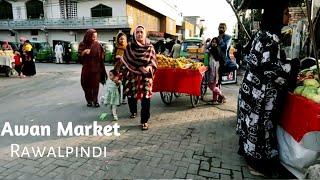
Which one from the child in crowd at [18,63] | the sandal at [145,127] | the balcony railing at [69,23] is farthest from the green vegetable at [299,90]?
the balcony railing at [69,23]

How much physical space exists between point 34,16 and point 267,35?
3726 centimetres

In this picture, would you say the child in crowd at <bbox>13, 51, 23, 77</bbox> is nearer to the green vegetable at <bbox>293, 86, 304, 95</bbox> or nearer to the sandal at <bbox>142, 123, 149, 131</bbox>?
the sandal at <bbox>142, 123, 149, 131</bbox>

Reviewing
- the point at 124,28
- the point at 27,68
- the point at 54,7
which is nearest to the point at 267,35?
the point at 27,68

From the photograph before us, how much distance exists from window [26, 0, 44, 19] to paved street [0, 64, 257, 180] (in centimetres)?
3077

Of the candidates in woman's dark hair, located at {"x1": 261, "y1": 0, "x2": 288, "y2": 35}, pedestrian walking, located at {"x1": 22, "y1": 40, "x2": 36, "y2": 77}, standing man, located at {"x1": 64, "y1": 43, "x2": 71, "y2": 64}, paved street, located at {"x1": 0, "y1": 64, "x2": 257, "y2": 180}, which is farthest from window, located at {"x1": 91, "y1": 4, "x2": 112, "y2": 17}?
woman's dark hair, located at {"x1": 261, "y1": 0, "x2": 288, "y2": 35}

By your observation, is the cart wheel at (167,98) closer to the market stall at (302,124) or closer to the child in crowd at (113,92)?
the child in crowd at (113,92)

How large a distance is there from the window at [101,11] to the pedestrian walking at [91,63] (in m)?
26.8

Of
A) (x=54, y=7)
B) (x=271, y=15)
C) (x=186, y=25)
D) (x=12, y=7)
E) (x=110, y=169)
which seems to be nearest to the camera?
(x=271, y=15)

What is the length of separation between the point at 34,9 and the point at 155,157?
36.6 m

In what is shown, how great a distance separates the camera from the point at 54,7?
3450 centimetres

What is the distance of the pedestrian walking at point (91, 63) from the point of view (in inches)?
284

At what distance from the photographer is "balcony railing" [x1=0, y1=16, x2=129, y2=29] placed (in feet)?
105

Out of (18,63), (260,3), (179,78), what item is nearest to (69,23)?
(18,63)

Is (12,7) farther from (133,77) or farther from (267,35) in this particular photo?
(267,35)
